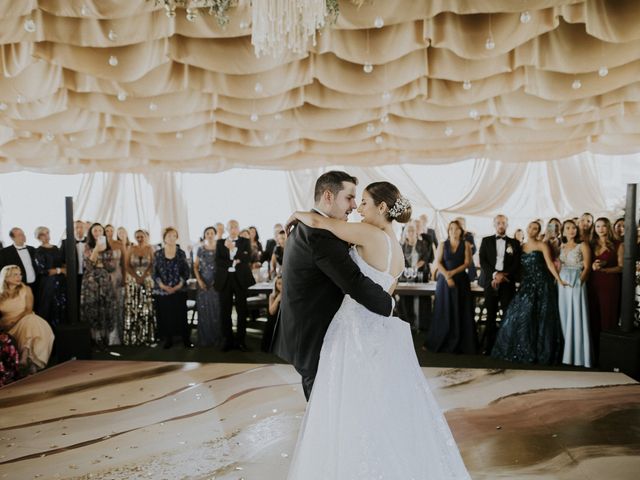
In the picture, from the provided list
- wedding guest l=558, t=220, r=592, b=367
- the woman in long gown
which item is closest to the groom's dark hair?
the woman in long gown

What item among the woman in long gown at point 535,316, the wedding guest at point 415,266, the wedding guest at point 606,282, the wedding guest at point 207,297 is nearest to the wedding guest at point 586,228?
the wedding guest at point 606,282

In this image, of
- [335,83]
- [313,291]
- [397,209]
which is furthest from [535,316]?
[313,291]

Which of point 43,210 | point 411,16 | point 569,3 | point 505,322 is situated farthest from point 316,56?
point 43,210

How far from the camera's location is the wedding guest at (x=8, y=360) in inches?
173

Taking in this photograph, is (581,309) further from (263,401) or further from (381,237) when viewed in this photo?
(381,237)

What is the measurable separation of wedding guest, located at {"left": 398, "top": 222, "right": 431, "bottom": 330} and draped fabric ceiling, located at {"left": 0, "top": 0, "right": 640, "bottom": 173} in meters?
1.60

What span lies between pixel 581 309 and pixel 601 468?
8.42 feet

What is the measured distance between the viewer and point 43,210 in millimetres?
12008

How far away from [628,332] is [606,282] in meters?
0.76

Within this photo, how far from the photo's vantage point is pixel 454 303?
18.4ft

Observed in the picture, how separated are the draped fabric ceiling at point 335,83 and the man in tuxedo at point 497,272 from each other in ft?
5.50

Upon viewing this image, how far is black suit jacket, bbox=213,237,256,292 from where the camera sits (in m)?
5.79

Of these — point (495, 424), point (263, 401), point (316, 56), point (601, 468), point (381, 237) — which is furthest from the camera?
point (316, 56)

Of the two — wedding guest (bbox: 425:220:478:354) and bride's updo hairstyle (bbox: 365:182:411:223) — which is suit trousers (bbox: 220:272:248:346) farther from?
bride's updo hairstyle (bbox: 365:182:411:223)
